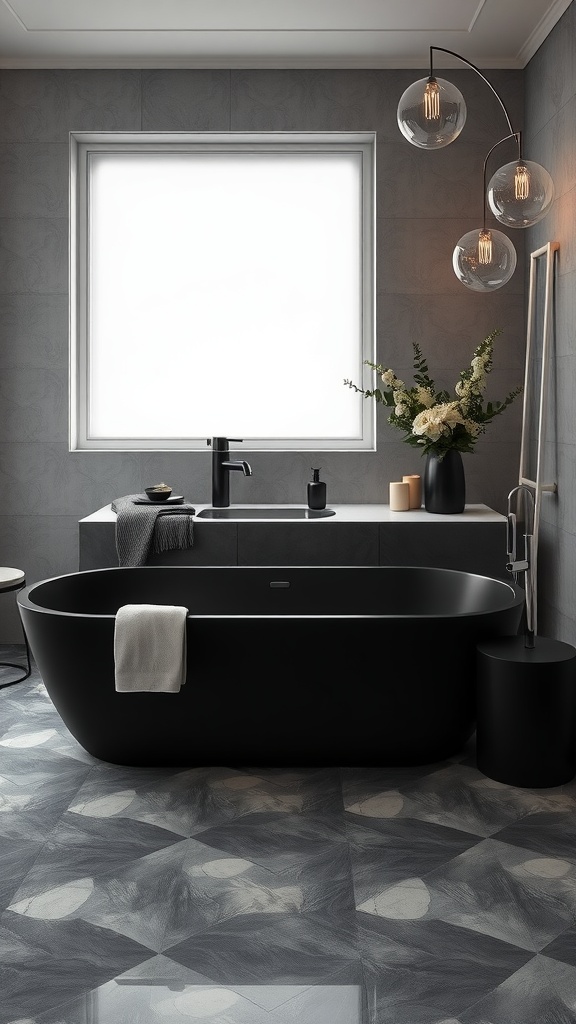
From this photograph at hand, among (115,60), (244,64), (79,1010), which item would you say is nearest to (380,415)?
(244,64)

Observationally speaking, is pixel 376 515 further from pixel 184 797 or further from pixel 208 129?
pixel 208 129

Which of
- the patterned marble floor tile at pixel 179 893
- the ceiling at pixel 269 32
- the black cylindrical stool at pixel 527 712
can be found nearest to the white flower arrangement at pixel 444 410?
the ceiling at pixel 269 32

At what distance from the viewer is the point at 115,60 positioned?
15.3 ft

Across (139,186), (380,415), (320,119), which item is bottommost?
(380,415)

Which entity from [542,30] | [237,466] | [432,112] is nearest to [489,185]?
[432,112]

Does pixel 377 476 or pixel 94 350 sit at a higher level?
pixel 94 350

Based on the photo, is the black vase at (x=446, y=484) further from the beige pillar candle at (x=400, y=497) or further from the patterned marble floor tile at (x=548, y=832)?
the patterned marble floor tile at (x=548, y=832)

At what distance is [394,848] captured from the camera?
8.45 feet

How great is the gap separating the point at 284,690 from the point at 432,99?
6.15 ft

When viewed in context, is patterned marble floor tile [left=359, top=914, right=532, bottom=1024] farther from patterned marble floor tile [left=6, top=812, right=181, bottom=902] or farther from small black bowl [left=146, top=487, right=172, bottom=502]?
small black bowl [left=146, top=487, right=172, bottom=502]

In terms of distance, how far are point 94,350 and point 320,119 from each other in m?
1.69

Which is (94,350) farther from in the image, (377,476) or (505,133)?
(505,133)

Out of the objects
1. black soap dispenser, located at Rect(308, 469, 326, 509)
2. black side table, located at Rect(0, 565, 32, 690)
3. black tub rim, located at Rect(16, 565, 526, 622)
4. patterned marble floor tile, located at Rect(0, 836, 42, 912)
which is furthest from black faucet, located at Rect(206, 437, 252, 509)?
patterned marble floor tile, located at Rect(0, 836, 42, 912)

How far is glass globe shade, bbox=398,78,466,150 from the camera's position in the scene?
2705mm
